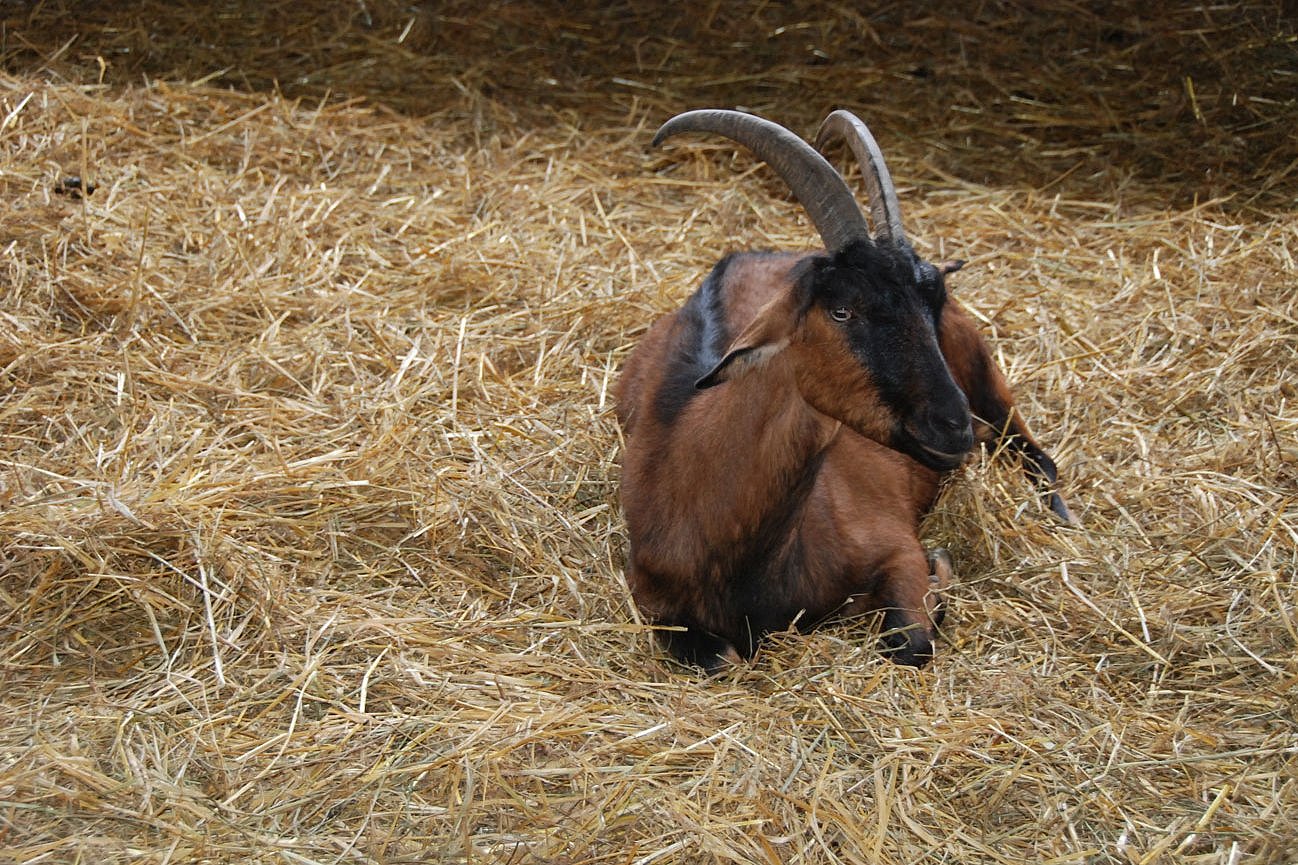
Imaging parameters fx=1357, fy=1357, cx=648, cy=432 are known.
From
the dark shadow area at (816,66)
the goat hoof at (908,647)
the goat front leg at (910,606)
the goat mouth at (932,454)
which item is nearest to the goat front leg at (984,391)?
the goat front leg at (910,606)

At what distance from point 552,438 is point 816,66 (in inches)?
155

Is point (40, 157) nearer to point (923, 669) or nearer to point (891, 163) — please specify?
point (891, 163)

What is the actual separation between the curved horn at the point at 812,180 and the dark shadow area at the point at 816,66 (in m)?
3.55

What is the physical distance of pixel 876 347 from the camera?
3643 mm

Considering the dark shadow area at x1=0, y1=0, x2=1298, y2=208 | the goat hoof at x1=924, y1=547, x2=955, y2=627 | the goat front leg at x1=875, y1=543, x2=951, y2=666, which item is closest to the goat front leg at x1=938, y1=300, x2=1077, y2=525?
the goat hoof at x1=924, y1=547, x2=955, y2=627

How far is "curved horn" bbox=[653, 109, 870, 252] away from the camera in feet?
12.1

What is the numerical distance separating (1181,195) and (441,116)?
3.92m

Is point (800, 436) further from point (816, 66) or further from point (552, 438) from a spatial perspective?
point (816, 66)

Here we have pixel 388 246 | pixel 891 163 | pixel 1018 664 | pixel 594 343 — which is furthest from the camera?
pixel 891 163

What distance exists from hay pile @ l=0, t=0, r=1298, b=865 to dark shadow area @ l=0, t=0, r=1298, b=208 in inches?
1.2

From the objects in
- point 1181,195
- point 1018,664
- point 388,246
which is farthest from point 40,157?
point 1181,195

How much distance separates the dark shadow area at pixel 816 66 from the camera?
7.27m

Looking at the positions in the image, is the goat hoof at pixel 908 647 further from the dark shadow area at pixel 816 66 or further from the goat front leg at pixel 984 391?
the dark shadow area at pixel 816 66

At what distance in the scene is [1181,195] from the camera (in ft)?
22.5
